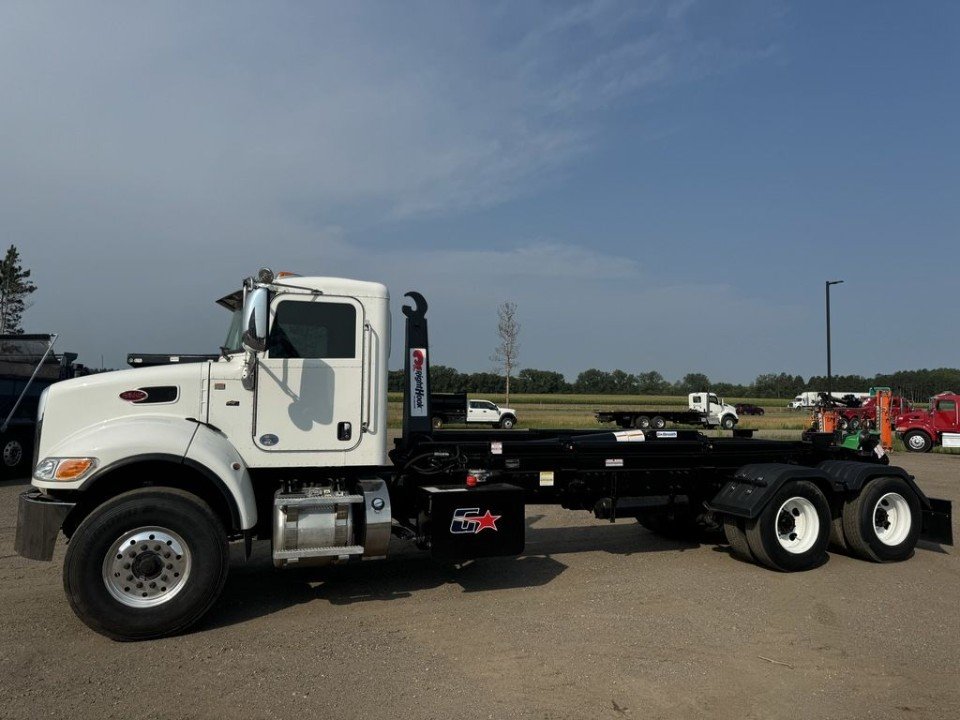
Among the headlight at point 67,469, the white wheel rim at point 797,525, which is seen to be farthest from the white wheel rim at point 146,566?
the white wheel rim at point 797,525

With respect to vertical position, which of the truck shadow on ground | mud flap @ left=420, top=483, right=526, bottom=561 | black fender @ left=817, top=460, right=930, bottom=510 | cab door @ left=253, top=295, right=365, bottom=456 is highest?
cab door @ left=253, top=295, right=365, bottom=456

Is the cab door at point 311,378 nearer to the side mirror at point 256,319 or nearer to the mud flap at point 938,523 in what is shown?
the side mirror at point 256,319

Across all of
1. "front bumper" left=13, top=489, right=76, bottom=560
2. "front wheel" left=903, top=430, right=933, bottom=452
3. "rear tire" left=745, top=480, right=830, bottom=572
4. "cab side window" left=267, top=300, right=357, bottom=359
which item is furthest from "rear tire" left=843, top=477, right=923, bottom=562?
"front wheel" left=903, top=430, right=933, bottom=452

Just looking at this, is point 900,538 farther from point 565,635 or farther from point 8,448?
point 8,448

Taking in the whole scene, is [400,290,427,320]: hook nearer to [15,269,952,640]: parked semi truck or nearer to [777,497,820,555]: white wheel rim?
[15,269,952,640]: parked semi truck

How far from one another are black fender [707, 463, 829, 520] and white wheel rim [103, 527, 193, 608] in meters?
5.51

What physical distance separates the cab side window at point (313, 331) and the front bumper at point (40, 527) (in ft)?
6.58

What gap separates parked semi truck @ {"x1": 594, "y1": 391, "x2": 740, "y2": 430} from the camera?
36688mm

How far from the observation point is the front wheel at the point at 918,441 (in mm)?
27500

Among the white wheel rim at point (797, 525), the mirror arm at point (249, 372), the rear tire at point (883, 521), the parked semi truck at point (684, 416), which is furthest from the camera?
the parked semi truck at point (684, 416)

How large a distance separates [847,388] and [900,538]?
314 ft

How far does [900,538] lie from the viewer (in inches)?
328

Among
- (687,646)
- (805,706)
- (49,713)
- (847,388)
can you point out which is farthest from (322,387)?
(847,388)

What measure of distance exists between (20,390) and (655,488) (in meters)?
12.6
